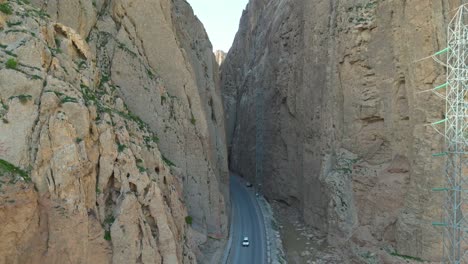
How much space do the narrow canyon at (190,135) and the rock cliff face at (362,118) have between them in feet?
0.36

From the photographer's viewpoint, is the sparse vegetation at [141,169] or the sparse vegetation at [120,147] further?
the sparse vegetation at [141,169]

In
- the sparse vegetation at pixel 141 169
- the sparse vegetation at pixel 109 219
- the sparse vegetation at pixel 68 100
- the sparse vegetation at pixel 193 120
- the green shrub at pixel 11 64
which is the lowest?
the sparse vegetation at pixel 109 219

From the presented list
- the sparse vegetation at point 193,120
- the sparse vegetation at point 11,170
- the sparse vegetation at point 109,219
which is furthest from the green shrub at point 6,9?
the sparse vegetation at point 193,120

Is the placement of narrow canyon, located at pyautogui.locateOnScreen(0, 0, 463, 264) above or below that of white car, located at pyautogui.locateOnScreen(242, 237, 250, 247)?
above

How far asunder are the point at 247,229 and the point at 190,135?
491 inches

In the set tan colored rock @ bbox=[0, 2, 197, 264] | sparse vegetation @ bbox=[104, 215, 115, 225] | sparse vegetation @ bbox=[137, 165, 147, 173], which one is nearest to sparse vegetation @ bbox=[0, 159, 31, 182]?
tan colored rock @ bbox=[0, 2, 197, 264]

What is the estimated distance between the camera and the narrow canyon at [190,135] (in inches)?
597

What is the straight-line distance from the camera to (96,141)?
17.4 m

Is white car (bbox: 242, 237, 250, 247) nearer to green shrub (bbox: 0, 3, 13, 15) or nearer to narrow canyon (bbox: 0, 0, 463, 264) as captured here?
narrow canyon (bbox: 0, 0, 463, 264)

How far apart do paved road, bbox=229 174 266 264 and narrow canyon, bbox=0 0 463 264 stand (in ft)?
3.05

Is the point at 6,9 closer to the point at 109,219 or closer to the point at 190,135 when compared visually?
the point at 109,219

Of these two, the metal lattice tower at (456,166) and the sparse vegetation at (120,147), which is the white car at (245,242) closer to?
the metal lattice tower at (456,166)

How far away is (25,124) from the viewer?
1494cm

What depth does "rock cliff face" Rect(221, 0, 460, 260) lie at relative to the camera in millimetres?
22812
